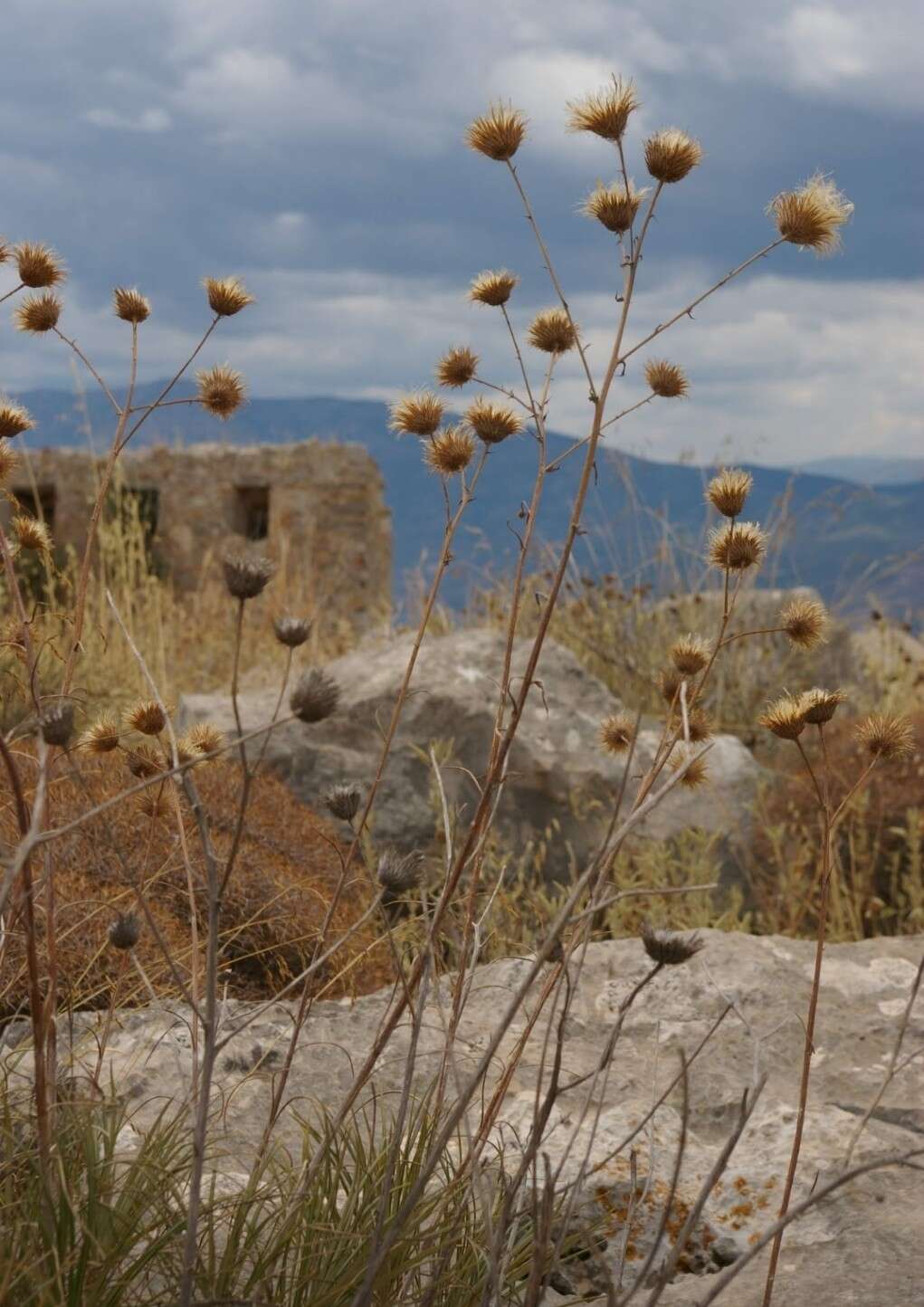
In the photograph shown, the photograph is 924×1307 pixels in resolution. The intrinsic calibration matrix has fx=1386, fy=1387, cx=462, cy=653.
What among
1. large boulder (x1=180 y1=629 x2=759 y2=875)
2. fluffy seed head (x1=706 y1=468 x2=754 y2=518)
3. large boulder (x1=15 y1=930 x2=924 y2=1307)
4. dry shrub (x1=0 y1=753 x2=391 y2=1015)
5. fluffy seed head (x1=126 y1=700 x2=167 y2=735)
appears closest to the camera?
fluffy seed head (x1=126 y1=700 x2=167 y2=735)

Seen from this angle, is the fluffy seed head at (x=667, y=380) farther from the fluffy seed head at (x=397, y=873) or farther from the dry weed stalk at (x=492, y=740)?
the fluffy seed head at (x=397, y=873)

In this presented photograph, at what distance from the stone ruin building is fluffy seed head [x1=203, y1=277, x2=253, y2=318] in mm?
11426

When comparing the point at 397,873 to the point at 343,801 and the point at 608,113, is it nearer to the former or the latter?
the point at 343,801

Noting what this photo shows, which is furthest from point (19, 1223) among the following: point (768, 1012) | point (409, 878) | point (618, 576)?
point (618, 576)

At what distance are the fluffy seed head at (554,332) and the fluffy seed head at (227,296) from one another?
439mm

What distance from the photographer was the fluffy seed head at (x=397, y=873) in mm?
1595

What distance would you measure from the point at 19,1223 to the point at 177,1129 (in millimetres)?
438

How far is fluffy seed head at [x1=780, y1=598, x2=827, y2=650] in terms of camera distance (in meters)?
1.97

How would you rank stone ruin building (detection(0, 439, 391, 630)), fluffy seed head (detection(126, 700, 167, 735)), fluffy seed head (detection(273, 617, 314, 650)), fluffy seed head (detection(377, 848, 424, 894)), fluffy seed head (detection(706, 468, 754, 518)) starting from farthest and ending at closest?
stone ruin building (detection(0, 439, 391, 630)) < fluffy seed head (detection(706, 468, 754, 518)) < fluffy seed head (detection(126, 700, 167, 735)) < fluffy seed head (detection(377, 848, 424, 894)) < fluffy seed head (detection(273, 617, 314, 650))

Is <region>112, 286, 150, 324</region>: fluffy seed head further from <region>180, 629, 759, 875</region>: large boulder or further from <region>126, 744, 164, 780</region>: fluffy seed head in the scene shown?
<region>180, 629, 759, 875</region>: large boulder

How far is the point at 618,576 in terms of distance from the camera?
8.25 metres

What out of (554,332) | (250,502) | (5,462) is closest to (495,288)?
(554,332)

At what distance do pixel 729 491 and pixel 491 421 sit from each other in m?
0.37

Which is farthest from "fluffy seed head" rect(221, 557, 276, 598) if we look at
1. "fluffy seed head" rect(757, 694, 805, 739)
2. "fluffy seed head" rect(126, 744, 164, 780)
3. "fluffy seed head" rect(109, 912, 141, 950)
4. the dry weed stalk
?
"fluffy seed head" rect(757, 694, 805, 739)
